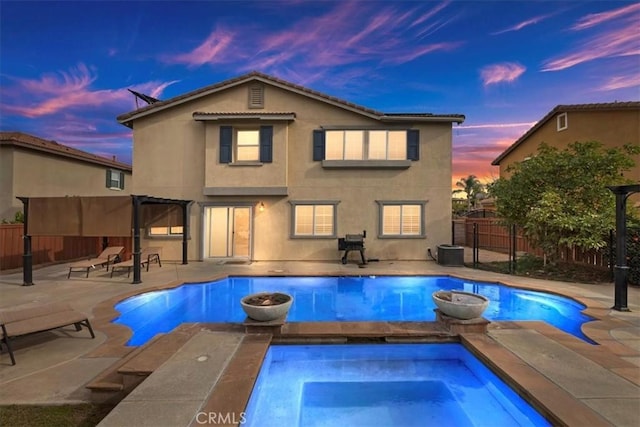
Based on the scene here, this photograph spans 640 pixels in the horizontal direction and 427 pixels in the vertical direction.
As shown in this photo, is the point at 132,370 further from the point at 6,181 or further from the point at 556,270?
the point at 6,181

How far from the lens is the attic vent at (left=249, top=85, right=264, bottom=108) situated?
14.4 m

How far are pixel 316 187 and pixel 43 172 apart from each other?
561 inches

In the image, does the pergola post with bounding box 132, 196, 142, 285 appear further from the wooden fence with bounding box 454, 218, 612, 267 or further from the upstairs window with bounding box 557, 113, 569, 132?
the upstairs window with bounding box 557, 113, 569, 132

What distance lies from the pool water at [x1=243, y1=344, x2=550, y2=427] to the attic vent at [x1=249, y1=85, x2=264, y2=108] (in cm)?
1220

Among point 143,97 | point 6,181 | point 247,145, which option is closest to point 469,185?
point 247,145

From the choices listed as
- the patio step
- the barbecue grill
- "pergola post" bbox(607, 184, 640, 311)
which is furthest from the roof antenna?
"pergola post" bbox(607, 184, 640, 311)

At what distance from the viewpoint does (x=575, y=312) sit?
724 cm

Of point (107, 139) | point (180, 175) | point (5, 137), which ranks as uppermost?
point (107, 139)

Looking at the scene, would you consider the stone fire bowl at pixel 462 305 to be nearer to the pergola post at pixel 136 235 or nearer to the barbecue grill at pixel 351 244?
the barbecue grill at pixel 351 244

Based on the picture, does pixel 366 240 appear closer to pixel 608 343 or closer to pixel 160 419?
pixel 608 343

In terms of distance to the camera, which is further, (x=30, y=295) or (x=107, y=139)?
(x=107, y=139)

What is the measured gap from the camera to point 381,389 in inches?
169

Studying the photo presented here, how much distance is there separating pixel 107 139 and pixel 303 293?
23486 mm

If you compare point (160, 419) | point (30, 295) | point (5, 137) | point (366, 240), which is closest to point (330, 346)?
point (160, 419)
